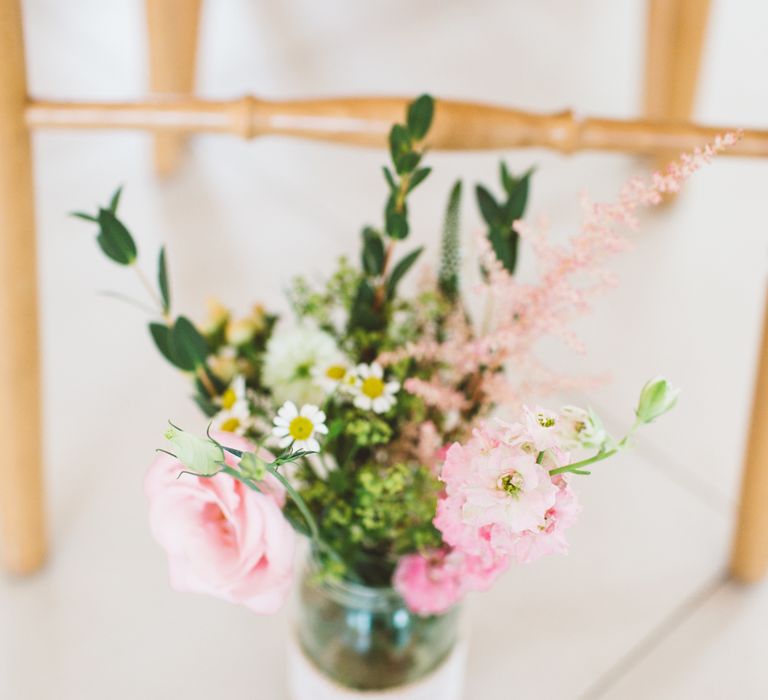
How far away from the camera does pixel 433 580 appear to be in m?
0.59

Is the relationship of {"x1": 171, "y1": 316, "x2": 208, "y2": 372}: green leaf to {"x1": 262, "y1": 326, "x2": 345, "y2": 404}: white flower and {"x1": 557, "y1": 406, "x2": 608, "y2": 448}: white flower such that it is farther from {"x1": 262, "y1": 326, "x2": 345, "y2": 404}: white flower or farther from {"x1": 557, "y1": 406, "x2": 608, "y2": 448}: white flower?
{"x1": 557, "y1": 406, "x2": 608, "y2": 448}: white flower

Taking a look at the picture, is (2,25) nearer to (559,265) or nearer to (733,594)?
(559,265)

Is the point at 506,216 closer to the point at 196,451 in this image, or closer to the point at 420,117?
the point at 420,117

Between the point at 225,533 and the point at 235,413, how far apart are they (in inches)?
2.7

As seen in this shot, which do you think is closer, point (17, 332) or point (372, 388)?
point (372, 388)

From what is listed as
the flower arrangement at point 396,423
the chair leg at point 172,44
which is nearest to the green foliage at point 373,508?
the flower arrangement at point 396,423

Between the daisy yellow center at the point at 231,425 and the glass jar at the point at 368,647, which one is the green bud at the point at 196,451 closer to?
the daisy yellow center at the point at 231,425

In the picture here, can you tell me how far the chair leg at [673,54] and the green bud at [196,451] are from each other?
33.4 inches

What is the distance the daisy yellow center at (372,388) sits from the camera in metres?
0.52

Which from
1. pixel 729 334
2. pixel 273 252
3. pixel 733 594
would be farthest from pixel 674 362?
pixel 273 252

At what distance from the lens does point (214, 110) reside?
2.28 feet

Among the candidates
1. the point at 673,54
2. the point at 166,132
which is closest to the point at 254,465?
the point at 166,132

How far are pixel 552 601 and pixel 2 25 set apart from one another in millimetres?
609

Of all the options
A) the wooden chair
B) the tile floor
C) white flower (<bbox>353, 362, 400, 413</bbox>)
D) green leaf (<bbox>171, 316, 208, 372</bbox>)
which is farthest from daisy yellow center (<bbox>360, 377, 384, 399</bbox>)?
the tile floor
